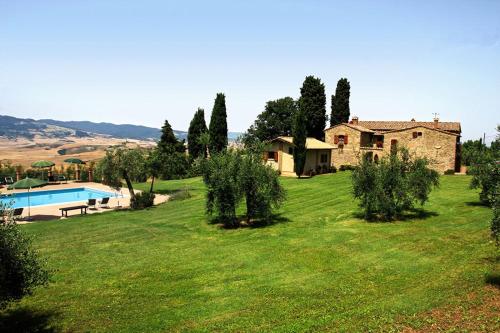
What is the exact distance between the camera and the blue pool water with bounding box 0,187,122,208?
37.2 metres

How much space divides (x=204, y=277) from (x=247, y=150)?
10.7 m

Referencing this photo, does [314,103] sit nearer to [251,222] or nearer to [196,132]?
[196,132]

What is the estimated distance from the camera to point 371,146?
171 feet

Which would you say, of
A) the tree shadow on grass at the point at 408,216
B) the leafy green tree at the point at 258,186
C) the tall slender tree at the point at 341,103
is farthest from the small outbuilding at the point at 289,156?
the leafy green tree at the point at 258,186

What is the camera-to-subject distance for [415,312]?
35.2 ft

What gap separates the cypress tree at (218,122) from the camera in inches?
2190

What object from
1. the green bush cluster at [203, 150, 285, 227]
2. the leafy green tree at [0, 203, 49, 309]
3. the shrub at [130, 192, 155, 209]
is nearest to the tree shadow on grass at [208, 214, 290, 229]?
the green bush cluster at [203, 150, 285, 227]

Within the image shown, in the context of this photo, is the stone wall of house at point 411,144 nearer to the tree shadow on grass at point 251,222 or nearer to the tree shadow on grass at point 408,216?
the tree shadow on grass at point 408,216

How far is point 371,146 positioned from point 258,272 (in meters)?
41.7

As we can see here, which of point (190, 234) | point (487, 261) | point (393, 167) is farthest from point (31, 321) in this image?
point (393, 167)

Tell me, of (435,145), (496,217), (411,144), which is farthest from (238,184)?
(435,145)

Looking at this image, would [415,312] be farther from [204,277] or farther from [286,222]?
[286,222]

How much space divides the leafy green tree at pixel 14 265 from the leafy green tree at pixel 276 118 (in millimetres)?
65086

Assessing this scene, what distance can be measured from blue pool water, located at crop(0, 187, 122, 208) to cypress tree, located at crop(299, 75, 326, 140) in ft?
113
